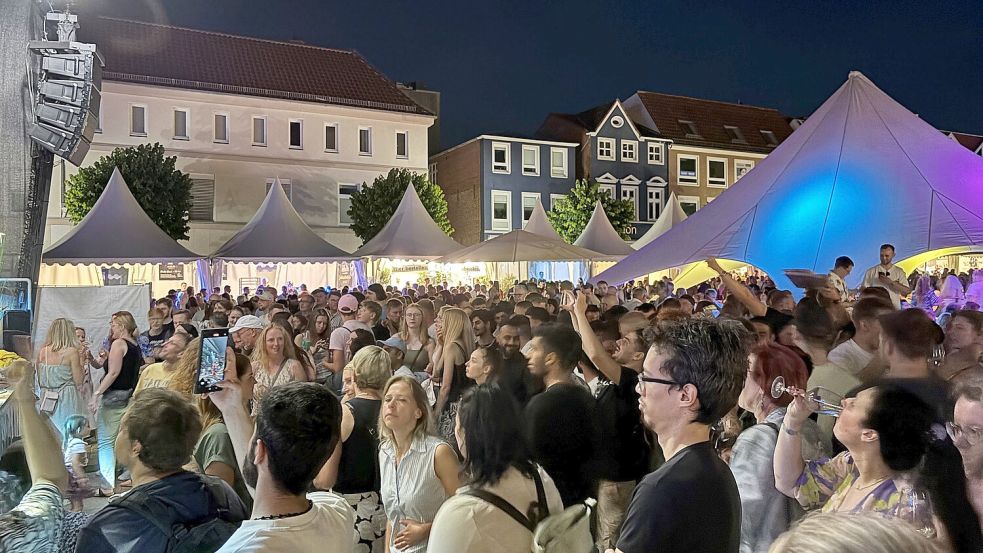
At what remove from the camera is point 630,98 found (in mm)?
47719

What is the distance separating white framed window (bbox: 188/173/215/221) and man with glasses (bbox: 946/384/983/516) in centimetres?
3161

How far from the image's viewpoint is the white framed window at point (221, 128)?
1248 inches

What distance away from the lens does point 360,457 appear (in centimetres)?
402

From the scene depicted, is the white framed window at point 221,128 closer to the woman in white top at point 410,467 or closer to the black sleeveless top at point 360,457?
the black sleeveless top at point 360,457

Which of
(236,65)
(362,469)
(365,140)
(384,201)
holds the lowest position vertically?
(362,469)

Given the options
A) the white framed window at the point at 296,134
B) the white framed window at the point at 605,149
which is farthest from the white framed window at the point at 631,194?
the white framed window at the point at 296,134

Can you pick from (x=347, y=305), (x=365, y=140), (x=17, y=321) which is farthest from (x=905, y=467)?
(x=365, y=140)

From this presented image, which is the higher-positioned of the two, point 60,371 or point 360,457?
point 60,371

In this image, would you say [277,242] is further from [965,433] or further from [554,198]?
[554,198]

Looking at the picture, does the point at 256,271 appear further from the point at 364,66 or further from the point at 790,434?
the point at 790,434

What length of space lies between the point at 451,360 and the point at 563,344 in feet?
5.83

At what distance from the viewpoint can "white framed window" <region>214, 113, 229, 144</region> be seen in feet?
104

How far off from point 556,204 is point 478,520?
36827 millimetres

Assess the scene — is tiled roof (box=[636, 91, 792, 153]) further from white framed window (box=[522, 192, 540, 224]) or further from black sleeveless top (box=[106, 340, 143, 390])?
black sleeveless top (box=[106, 340, 143, 390])
